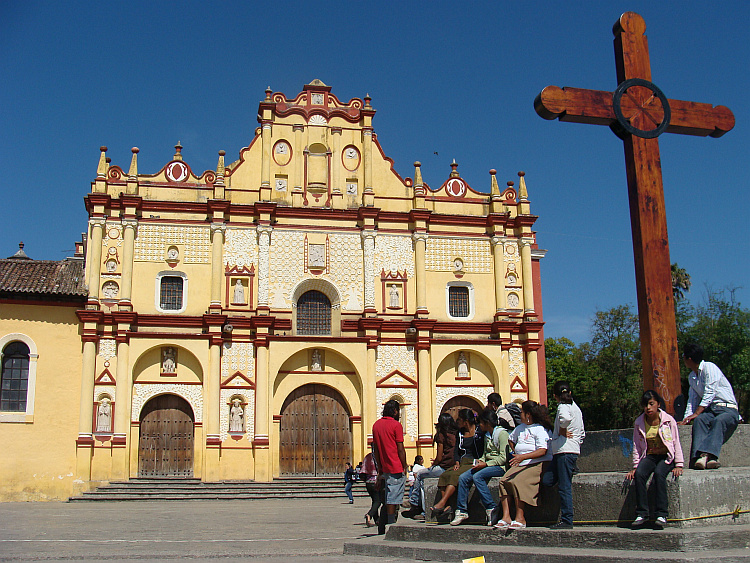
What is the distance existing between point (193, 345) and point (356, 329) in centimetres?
562

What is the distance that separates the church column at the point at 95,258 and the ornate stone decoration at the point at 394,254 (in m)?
9.54

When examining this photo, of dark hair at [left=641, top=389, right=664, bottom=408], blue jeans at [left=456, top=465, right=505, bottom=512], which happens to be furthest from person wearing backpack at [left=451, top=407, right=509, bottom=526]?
dark hair at [left=641, top=389, right=664, bottom=408]

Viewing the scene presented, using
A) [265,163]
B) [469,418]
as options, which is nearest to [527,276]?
[265,163]

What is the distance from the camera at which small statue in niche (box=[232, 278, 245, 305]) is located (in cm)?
2680

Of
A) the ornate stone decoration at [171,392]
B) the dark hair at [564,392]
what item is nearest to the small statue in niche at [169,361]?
the ornate stone decoration at [171,392]

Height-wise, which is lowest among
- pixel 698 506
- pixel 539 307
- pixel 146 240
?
pixel 698 506

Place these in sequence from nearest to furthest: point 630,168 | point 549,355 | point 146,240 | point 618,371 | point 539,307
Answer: point 630,168 < point 146,240 < point 539,307 < point 618,371 < point 549,355

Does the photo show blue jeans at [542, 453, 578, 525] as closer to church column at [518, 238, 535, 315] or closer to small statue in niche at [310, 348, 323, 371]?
small statue in niche at [310, 348, 323, 371]

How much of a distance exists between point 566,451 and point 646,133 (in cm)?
398

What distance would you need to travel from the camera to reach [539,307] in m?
30.4

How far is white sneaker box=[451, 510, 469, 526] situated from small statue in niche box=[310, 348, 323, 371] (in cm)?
1790

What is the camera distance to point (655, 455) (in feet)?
25.6

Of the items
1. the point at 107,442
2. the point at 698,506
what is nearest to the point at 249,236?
the point at 107,442

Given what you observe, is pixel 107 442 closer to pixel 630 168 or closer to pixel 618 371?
pixel 630 168
